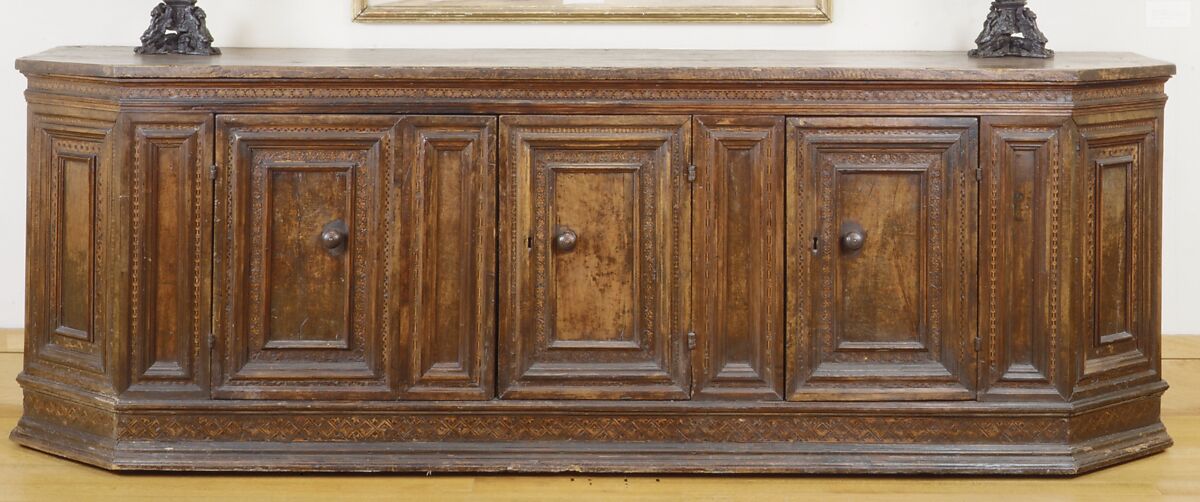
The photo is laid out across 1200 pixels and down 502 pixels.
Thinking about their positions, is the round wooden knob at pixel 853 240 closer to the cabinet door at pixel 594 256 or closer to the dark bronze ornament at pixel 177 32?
the cabinet door at pixel 594 256

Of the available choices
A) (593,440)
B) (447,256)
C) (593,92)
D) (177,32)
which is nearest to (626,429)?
(593,440)

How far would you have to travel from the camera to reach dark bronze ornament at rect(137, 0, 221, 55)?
3908 millimetres

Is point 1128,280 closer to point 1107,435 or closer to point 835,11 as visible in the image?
point 1107,435

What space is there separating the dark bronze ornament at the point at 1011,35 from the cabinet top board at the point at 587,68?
110 mm

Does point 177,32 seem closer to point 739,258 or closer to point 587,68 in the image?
point 587,68

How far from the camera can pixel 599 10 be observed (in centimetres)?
421

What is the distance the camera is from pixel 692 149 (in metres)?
3.56

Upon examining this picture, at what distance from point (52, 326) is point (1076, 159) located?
243 cm

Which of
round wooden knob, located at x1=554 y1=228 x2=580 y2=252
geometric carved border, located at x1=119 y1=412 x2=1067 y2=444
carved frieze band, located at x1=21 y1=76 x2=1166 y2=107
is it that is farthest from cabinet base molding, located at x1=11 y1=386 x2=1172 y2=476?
carved frieze band, located at x1=21 y1=76 x2=1166 y2=107

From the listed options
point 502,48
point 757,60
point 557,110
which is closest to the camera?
point 557,110

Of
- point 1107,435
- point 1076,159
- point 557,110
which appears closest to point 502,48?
point 557,110

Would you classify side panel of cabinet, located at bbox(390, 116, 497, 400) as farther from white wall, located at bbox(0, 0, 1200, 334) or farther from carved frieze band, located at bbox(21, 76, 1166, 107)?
white wall, located at bbox(0, 0, 1200, 334)

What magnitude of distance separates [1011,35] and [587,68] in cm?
118

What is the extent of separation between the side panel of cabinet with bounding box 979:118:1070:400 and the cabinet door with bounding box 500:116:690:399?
69cm
